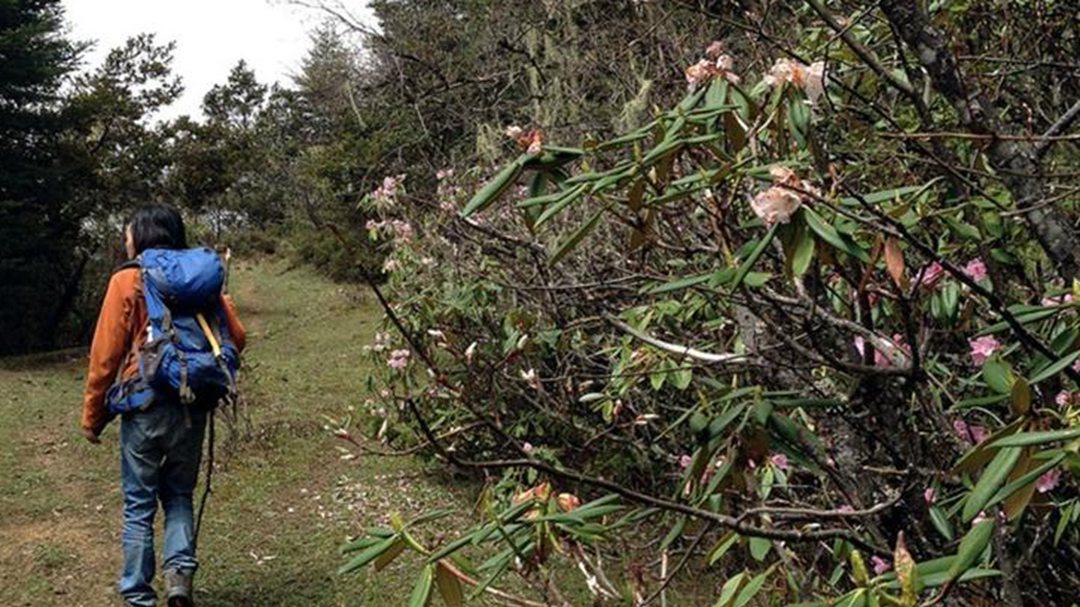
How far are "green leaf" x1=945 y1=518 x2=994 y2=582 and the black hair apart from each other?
11.4 ft

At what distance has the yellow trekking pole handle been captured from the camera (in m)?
3.85

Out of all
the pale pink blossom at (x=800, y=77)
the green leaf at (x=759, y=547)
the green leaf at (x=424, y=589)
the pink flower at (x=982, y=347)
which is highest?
the pale pink blossom at (x=800, y=77)

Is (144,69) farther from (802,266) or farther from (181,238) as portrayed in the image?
(802,266)

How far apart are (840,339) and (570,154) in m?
0.60

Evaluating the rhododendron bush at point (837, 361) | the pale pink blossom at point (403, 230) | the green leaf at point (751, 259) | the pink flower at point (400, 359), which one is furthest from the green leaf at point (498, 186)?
the pale pink blossom at point (403, 230)

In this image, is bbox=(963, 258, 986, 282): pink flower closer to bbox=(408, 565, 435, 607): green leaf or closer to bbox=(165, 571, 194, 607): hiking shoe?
bbox=(408, 565, 435, 607): green leaf

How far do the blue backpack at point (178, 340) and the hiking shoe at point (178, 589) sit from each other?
651 millimetres

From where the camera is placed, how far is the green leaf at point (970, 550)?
3.46ft

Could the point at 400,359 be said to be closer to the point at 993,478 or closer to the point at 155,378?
the point at 155,378

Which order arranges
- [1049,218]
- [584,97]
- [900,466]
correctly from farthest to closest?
1. [584,97]
2. [900,466]
3. [1049,218]

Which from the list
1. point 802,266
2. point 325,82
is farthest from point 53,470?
point 325,82

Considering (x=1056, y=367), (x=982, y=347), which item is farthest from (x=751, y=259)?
(x=982, y=347)

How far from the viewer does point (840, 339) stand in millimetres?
1713

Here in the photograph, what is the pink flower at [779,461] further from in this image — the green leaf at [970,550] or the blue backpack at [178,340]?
the blue backpack at [178,340]
